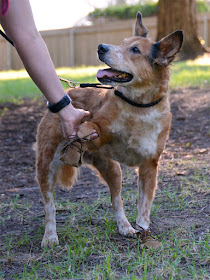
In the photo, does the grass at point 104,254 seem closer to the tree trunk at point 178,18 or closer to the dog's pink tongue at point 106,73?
the dog's pink tongue at point 106,73

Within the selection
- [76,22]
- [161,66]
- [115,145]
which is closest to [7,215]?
[115,145]

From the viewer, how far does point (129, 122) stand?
341 centimetres

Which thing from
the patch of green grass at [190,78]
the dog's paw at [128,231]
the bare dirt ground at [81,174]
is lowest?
the patch of green grass at [190,78]

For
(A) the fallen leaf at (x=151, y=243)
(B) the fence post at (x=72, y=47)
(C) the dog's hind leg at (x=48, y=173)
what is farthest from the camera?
(B) the fence post at (x=72, y=47)

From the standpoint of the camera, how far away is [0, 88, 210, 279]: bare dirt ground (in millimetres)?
3549

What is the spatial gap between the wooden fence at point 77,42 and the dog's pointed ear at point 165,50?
17.7 m

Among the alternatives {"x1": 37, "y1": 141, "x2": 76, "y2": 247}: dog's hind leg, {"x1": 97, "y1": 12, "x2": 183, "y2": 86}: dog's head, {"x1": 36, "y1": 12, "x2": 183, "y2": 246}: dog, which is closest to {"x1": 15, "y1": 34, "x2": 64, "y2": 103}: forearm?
{"x1": 36, "y1": 12, "x2": 183, "y2": 246}: dog

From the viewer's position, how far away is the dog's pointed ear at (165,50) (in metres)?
3.46

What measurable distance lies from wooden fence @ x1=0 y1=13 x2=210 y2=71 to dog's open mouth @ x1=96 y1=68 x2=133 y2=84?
1784cm

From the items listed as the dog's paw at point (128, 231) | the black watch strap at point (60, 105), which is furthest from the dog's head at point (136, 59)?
the dog's paw at point (128, 231)

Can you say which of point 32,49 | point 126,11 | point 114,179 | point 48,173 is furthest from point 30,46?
point 126,11

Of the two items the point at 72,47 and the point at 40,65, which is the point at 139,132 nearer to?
the point at 40,65

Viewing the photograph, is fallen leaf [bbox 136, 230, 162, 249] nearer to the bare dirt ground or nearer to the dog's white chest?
the bare dirt ground

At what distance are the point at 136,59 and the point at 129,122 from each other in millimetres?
562
